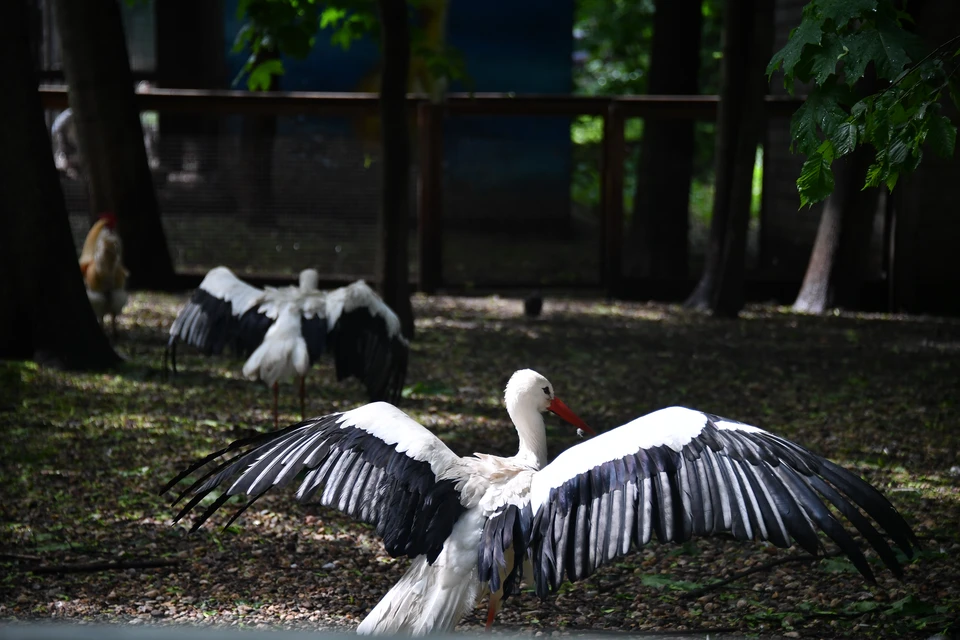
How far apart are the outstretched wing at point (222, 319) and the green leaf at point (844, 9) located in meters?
3.59

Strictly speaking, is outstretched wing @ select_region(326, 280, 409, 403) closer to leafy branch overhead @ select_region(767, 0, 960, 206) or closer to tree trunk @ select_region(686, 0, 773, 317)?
leafy branch overhead @ select_region(767, 0, 960, 206)

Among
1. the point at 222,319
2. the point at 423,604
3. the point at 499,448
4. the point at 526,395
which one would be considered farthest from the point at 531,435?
the point at 222,319

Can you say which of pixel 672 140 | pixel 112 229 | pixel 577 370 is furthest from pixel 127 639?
pixel 672 140

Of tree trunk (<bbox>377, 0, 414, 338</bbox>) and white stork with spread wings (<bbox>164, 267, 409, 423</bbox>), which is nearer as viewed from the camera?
white stork with spread wings (<bbox>164, 267, 409, 423</bbox>)

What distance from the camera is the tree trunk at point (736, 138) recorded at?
29.5ft

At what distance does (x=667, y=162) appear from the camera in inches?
428

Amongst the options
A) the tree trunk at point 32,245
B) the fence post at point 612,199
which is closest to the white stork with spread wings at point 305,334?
the tree trunk at point 32,245

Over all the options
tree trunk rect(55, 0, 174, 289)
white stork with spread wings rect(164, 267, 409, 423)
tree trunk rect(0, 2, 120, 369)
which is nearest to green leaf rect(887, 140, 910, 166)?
white stork with spread wings rect(164, 267, 409, 423)

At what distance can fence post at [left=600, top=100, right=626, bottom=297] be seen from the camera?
32.8ft

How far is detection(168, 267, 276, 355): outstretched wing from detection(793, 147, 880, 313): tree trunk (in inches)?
227

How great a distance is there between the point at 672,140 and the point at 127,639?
1055 centimetres

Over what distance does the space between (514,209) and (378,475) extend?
10141 millimetres

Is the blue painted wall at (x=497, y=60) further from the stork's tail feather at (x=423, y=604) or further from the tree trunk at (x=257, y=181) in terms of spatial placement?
the stork's tail feather at (x=423, y=604)

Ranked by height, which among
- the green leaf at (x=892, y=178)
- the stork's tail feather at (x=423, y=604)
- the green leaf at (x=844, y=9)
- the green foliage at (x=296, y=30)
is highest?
the green foliage at (x=296, y=30)
